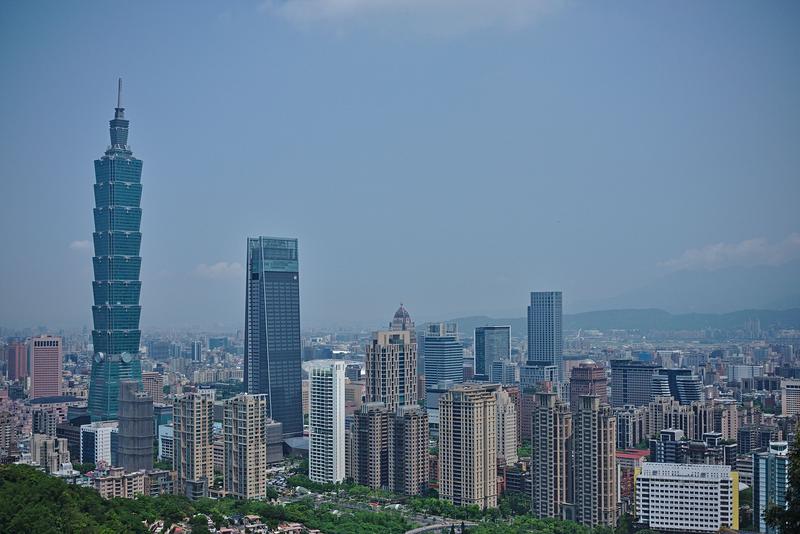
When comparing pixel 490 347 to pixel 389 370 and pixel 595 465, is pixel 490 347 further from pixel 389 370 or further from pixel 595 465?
pixel 595 465

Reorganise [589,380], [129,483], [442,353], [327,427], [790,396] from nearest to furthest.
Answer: [129,483], [327,427], [790,396], [589,380], [442,353]

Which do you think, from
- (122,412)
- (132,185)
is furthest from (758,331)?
(132,185)

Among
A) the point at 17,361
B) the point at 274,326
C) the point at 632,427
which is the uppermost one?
the point at 274,326

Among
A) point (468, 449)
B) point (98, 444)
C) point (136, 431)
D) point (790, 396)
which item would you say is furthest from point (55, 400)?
point (790, 396)

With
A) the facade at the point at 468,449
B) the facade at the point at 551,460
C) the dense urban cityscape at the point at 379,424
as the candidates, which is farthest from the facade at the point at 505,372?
the facade at the point at 551,460

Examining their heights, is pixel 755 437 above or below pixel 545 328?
below

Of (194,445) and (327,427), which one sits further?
(327,427)

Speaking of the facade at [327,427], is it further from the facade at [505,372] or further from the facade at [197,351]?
the facade at [197,351]
